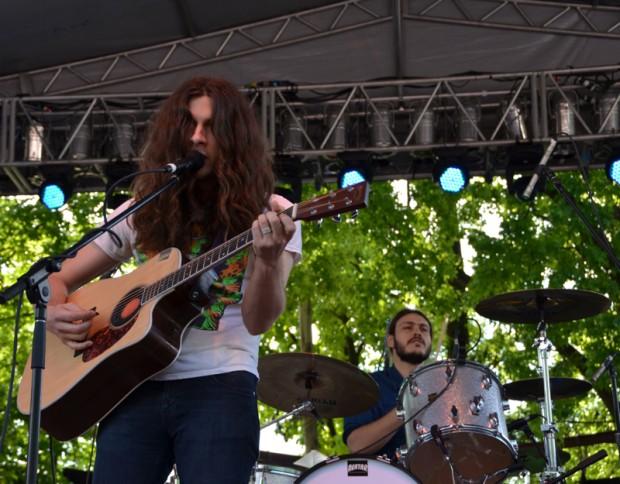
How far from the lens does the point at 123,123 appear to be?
882cm

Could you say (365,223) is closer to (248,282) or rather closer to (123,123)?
(123,123)

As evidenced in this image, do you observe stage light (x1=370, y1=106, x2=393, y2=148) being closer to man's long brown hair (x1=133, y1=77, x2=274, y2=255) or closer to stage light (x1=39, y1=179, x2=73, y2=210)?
stage light (x1=39, y1=179, x2=73, y2=210)

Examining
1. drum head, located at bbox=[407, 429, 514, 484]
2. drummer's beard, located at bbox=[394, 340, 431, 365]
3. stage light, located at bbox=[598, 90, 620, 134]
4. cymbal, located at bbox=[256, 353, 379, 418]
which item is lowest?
drum head, located at bbox=[407, 429, 514, 484]

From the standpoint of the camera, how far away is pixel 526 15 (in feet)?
29.3

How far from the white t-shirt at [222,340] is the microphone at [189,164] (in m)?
0.34

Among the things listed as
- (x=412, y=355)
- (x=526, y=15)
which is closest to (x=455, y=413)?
(x=412, y=355)

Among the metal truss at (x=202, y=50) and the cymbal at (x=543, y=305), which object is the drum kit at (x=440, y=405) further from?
the metal truss at (x=202, y=50)

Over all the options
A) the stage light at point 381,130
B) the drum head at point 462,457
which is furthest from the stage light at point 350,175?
the drum head at point 462,457

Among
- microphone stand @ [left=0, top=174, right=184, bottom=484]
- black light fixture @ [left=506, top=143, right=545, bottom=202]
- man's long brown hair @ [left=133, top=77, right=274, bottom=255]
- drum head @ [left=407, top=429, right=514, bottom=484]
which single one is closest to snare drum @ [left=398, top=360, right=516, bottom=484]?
drum head @ [left=407, top=429, right=514, bottom=484]

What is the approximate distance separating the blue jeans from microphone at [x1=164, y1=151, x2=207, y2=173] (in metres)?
0.68

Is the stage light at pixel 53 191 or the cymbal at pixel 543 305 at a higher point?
the stage light at pixel 53 191

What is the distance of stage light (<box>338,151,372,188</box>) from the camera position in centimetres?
852

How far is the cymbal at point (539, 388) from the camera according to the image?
23.6 ft

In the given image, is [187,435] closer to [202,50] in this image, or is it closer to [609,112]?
[609,112]
